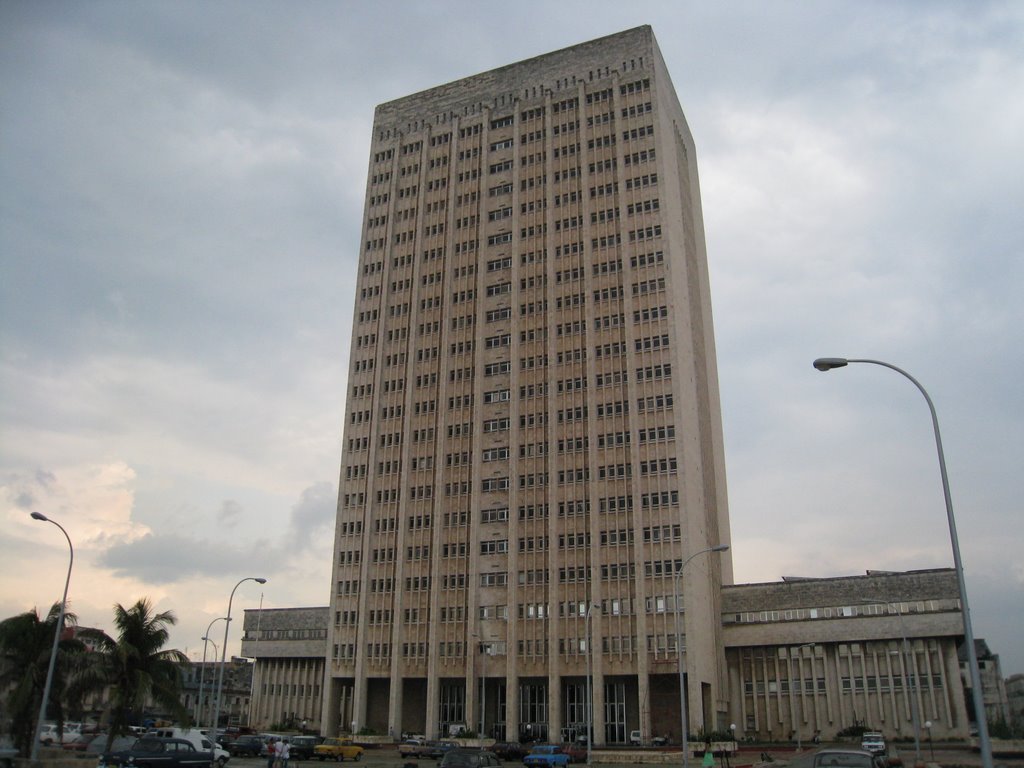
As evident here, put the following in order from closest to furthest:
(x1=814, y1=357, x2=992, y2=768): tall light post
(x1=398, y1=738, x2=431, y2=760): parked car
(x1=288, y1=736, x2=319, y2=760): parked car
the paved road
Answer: (x1=814, y1=357, x2=992, y2=768): tall light post < the paved road < (x1=288, y1=736, x2=319, y2=760): parked car < (x1=398, y1=738, x2=431, y2=760): parked car

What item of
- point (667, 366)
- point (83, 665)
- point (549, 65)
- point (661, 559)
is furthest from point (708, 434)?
point (83, 665)

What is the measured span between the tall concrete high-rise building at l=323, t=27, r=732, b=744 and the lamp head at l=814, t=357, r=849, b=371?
55794 mm

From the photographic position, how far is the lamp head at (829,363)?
2508 cm

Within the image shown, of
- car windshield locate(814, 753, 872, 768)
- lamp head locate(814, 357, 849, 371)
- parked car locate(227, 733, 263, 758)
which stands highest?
lamp head locate(814, 357, 849, 371)

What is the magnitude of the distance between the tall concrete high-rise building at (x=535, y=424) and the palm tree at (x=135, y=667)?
4247 cm

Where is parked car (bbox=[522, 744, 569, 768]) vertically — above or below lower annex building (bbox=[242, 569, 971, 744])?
below

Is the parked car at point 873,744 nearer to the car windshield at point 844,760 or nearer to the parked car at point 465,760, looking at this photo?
the parked car at point 465,760

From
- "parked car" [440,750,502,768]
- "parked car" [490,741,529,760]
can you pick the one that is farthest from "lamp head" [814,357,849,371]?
"parked car" [490,741,529,760]

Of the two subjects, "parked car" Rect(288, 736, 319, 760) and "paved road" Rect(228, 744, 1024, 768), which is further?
"parked car" Rect(288, 736, 319, 760)

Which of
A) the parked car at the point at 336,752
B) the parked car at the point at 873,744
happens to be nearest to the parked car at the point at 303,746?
the parked car at the point at 336,752

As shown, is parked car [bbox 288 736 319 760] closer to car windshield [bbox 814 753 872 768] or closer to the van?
the van

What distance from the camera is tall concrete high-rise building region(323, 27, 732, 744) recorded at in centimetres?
8100

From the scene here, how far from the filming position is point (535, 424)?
3538 inches

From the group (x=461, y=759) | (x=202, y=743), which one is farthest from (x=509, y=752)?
(x=461, y=759)
